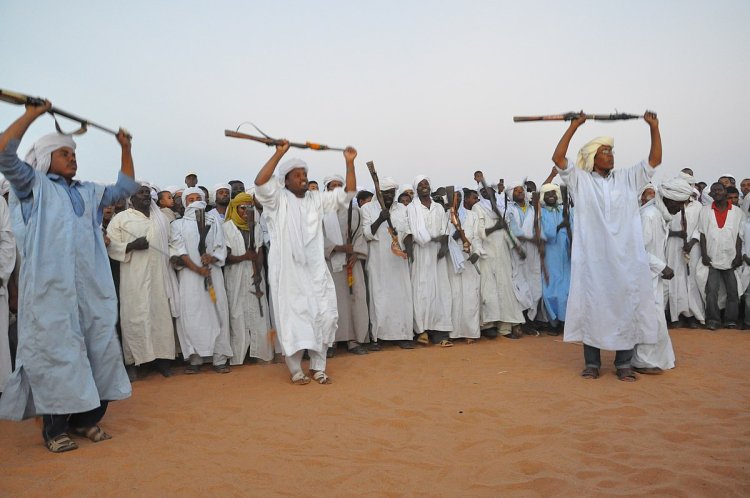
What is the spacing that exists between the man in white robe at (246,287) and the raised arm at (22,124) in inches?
137

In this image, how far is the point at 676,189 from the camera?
7.12 meters

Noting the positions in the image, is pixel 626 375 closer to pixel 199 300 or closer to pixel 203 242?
pixel 199 300

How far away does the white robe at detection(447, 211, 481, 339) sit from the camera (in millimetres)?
8578

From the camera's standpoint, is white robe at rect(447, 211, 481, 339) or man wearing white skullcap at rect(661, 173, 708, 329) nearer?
white robe at rect(447, 211, 481, 339)

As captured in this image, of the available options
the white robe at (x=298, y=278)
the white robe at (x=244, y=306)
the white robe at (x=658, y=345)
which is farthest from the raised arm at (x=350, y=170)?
the white robe at (x=658, y=345)

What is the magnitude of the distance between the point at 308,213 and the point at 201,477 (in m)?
3.28

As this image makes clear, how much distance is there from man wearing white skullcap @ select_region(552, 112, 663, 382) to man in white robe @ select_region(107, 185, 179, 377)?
15.0 ft

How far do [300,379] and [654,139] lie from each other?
432 cm

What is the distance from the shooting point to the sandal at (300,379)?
6254mm

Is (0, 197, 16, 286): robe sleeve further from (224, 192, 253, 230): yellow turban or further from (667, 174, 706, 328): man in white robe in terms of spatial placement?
(667, 174, 706, 328): man in white robe

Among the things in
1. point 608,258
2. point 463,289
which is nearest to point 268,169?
point 608,258

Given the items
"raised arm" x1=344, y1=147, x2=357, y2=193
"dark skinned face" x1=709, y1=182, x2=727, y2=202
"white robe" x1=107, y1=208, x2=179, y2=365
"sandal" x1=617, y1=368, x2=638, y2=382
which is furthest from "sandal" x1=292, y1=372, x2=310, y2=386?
"dark skinned face" x1=709, y1=182, x2=727, y2=202

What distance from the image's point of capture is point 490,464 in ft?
12.6

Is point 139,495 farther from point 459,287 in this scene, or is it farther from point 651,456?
point 459,287
